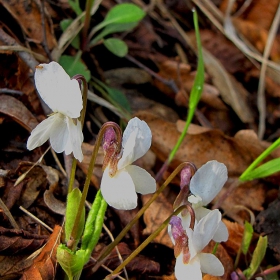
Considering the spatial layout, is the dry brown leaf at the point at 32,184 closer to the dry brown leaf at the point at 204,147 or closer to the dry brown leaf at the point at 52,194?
the dry brown leaf at the point at 52,194

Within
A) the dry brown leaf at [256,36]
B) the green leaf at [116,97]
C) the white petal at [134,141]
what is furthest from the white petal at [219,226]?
the dry brown leaf at [256,36]

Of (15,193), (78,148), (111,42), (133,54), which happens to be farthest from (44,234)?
(133,54)

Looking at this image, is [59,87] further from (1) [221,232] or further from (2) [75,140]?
(1) [221,232]

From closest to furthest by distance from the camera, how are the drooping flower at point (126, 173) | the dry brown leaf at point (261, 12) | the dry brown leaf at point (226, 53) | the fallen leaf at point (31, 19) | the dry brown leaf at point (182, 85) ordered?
the drooping flower at point (126, 173), the fallen leaf at point (31, 19), the dry brown leaf at point (182, 85), the dry brown leaf at point (226, 53), the dry brown leaf at point (261, 12)

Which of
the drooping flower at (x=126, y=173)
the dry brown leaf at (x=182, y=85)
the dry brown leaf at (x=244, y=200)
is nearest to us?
the drooping flower at (x=126, y=173)

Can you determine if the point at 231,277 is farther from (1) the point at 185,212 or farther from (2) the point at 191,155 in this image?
(2) the point at 191,155

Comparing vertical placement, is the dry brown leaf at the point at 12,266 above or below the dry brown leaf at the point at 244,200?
above

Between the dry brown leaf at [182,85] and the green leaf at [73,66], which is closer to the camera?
the green leaf at [73,66]

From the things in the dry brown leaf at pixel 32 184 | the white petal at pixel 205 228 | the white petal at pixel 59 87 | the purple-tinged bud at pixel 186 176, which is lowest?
the dry brown leaf at pixel 32 184
